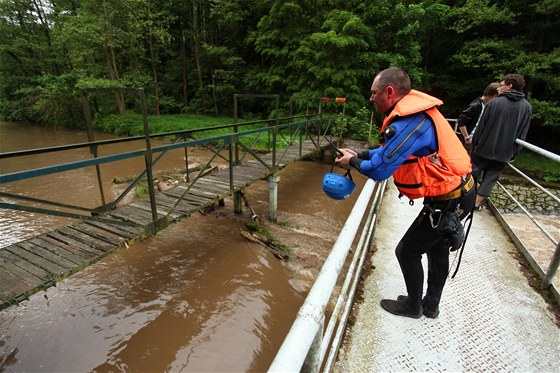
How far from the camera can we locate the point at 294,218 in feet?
23.1

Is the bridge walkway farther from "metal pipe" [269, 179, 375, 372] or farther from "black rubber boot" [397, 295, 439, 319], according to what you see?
"metal pipe" [269, 179, 375, 372]

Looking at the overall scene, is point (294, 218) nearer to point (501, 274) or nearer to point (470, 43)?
point (501, 274)

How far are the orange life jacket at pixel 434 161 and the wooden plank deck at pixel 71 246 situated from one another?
3322 mm

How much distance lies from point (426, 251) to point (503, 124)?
1990 mm

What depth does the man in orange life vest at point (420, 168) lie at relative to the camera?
5.35 ft

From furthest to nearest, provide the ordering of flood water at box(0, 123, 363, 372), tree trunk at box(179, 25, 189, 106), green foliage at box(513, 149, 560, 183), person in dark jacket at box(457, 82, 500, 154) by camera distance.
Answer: tree trunk at box(179, 25, 189, 106) < green foliage at box(513, 149, 560, 183) < person in dark jacket at box(457, 82, 500, 154) < flood water at box(0, 123, 363, 372)

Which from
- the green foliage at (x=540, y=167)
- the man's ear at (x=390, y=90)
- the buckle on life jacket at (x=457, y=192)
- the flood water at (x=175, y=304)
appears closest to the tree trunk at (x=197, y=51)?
the flood water at (x=175, y=304)

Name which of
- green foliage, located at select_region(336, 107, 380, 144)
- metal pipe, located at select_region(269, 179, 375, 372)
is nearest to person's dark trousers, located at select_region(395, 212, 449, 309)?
metal pipe, located at select_region(269, 179, 375, 372)

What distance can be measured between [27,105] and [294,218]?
26.2m

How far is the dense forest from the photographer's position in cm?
1105

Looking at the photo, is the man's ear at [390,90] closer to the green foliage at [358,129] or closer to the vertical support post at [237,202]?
the vertical support post at [237,202]

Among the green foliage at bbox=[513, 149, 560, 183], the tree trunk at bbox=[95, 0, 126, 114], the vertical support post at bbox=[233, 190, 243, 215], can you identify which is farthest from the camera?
the tree trunk at bbox=[95, 0, 126, 114]

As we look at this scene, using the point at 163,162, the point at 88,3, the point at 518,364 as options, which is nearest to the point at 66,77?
the point at 88,3

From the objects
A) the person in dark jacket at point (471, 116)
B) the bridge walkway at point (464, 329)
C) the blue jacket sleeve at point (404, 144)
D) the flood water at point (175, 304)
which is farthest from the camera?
the person in dark jacket at point (471, 116)
